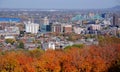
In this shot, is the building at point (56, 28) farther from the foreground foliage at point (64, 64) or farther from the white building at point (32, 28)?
the foreground foliage at point (64, 64)

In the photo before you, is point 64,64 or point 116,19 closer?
point 64,64

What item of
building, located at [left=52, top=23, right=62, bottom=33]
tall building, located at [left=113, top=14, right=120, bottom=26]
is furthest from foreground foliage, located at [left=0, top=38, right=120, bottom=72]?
tall building, located at [left=113, top=14, right=120, bottom=26]

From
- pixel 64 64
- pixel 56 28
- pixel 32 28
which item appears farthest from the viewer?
pixel 56 28

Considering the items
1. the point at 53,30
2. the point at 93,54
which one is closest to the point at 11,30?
the point at 53,30

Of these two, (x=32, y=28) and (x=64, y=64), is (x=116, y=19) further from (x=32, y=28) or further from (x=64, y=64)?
(x=64, y=64)

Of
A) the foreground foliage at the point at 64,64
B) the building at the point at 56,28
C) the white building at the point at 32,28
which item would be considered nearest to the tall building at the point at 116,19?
the building at the point at 56,28

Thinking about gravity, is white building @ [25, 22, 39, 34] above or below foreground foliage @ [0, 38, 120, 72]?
below

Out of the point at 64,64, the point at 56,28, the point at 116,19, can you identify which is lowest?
the point at 56,28

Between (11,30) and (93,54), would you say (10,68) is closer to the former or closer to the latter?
(93,54)

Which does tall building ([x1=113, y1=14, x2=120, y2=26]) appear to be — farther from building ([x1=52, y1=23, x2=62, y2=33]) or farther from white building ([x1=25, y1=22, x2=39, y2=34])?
white building ([x1=25, y1=22, x2=39, y2=34])

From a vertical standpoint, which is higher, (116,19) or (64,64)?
(64,64)

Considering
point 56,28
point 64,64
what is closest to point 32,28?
point 56,28
